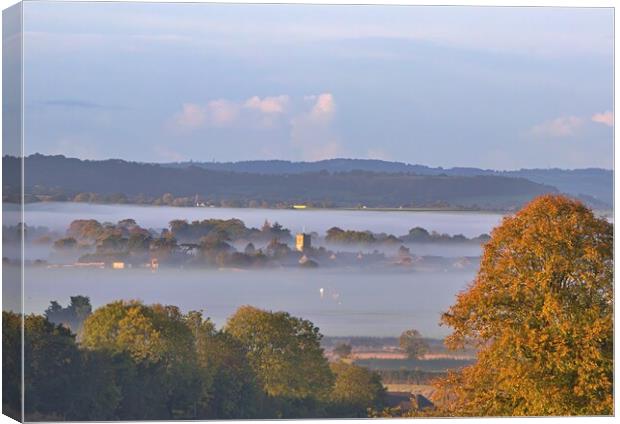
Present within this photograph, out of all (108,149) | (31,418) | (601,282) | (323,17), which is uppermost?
(323,17)

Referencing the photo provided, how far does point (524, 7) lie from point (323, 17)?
7.59 ft

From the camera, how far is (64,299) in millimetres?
23094

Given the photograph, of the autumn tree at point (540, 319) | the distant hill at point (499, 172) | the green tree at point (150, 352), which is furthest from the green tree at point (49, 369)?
the autumn tree at point (540, 319)

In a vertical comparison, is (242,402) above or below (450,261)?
below

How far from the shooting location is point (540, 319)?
23859 millimetres

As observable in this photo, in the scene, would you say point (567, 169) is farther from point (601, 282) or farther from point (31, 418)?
point (31, 418)

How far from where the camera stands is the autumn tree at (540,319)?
23578 mm

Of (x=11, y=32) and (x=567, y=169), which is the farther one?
(x=567, y=169)

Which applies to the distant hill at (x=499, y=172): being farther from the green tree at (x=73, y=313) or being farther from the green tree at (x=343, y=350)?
the green tree at (x=73, y=313)

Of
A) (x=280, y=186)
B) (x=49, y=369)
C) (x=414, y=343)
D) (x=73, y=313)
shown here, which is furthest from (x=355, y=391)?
(x=49, y=369)

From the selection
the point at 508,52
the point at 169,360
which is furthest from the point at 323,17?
the point at 169,360

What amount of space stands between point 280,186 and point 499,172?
102 inches

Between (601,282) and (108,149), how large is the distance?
5.86 metres

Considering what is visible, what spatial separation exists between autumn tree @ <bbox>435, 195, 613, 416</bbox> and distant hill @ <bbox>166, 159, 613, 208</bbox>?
0.84ft
